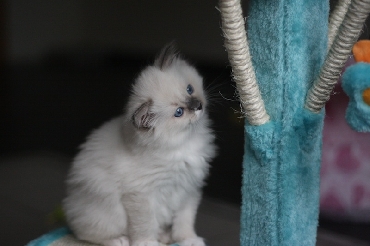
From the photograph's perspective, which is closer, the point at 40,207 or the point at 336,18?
the point at 336,18

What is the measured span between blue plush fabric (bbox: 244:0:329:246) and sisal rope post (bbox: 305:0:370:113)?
0.10 ft

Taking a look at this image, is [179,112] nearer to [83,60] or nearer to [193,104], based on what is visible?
[193,104]

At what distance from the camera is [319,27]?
3.82ft

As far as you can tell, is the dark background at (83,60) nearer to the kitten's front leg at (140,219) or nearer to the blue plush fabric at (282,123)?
the kitten's front leg at (140,219)

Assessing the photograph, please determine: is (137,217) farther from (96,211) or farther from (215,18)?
(215,18)

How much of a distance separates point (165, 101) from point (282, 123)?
0.32 meters

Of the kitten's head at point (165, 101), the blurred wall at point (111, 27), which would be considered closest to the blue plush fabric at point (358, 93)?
the kitten's head at point (165, 101)

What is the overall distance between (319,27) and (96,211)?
715 mm

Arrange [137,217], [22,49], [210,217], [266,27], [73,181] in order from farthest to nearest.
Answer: [22,49], [210,217], [73,181], [137,217], [266,27]

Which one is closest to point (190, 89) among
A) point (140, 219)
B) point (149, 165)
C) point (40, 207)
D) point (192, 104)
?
point (192, 104)

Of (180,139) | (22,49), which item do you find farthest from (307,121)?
(22,49)

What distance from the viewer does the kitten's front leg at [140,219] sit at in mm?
1304

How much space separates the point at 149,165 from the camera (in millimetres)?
1306

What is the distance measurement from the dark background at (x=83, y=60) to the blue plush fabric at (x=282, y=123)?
1.42 m
